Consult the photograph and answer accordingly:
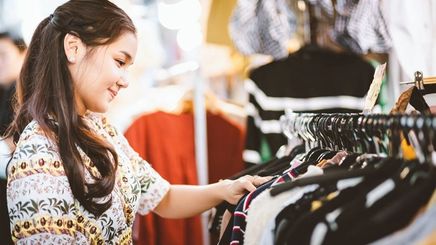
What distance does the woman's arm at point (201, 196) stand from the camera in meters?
1.32

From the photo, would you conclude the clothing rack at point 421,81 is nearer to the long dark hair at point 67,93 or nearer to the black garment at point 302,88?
the long dark hair at point 67,93

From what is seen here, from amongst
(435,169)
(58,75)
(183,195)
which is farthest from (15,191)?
(435,169)

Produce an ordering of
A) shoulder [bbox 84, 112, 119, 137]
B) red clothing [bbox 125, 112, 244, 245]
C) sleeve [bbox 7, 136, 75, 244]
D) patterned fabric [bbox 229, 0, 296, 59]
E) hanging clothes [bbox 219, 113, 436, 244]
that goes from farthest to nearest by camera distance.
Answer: red clothing [bbox 125, 112, 244, 245], patterned fabric [bbox 229, 0, 296, 59], shoulder [bbox 84, 112, 119, 137], sleeve [bbox 7, 136, 75, 244], hanging clothes [bbox 219, 113, 436, 244]

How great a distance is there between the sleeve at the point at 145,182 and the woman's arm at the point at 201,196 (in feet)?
0.11

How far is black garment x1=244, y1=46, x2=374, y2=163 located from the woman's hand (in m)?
0.74

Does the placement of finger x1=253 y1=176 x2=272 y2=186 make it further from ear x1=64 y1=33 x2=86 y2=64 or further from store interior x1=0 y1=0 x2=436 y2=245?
ear x1=64 y1=33 x2=86 y2=64

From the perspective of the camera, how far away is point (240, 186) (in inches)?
52.0

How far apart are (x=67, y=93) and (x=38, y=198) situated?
0.89 feet

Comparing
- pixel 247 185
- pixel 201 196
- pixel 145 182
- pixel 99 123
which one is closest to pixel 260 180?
pixel 247 185

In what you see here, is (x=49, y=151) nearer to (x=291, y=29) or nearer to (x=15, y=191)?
(x=15, y=191)

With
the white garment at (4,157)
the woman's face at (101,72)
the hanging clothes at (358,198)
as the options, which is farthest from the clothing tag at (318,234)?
the white garment at (4,157)

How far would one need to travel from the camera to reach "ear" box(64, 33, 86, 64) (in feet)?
4.20

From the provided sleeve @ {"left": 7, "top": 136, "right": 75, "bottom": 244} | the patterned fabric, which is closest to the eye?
sleeve @ {"left": 7, "top": 136, "right": 75, "bottom": 244}

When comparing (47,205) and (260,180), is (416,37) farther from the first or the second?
(47,205)
